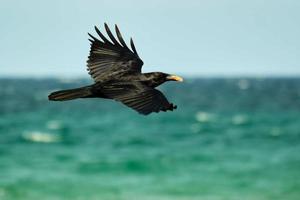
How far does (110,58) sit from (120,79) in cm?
106

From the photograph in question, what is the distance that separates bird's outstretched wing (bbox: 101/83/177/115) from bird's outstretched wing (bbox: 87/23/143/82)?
35.2 inches

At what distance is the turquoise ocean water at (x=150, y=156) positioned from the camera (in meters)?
38.3

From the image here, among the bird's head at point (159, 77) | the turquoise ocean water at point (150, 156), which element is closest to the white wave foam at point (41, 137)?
the turquoise ocean water at point (150, 156)

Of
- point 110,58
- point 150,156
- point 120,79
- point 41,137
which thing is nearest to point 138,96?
point 120,79

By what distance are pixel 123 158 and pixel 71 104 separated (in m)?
39.6

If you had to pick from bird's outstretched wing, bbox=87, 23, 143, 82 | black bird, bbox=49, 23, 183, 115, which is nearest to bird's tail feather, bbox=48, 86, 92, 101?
black bird, bbox=49, 23, 183, 115

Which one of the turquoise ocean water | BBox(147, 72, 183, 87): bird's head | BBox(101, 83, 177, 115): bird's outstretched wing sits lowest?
BBox(101, 83, 177, 115): bird's outstretched wing

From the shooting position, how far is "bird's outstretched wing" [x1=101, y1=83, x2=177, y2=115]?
33.4 feet

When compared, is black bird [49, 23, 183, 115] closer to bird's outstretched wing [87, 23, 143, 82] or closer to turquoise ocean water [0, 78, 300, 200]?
bird's outstretched wing [87, 23, 143, 82]

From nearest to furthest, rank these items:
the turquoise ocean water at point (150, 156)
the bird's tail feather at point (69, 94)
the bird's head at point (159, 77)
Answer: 1. the bird's tail feather at point (69, 94)
2. the bird's head at point (159, 77)
3. the turquoise ocean water at point (150, 156)

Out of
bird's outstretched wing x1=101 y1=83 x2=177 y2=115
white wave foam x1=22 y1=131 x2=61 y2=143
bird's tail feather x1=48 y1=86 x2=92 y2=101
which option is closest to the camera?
bird's outstretched wing x1=101 y1=83 x2=177 y2=115

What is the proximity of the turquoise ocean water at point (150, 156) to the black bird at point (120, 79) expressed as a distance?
24.6 m

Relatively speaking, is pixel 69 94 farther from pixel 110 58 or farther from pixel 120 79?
pixel 110 58

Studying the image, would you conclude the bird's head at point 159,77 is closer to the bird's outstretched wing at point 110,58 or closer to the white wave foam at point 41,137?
the bird's outstretched wing at point 110,58
